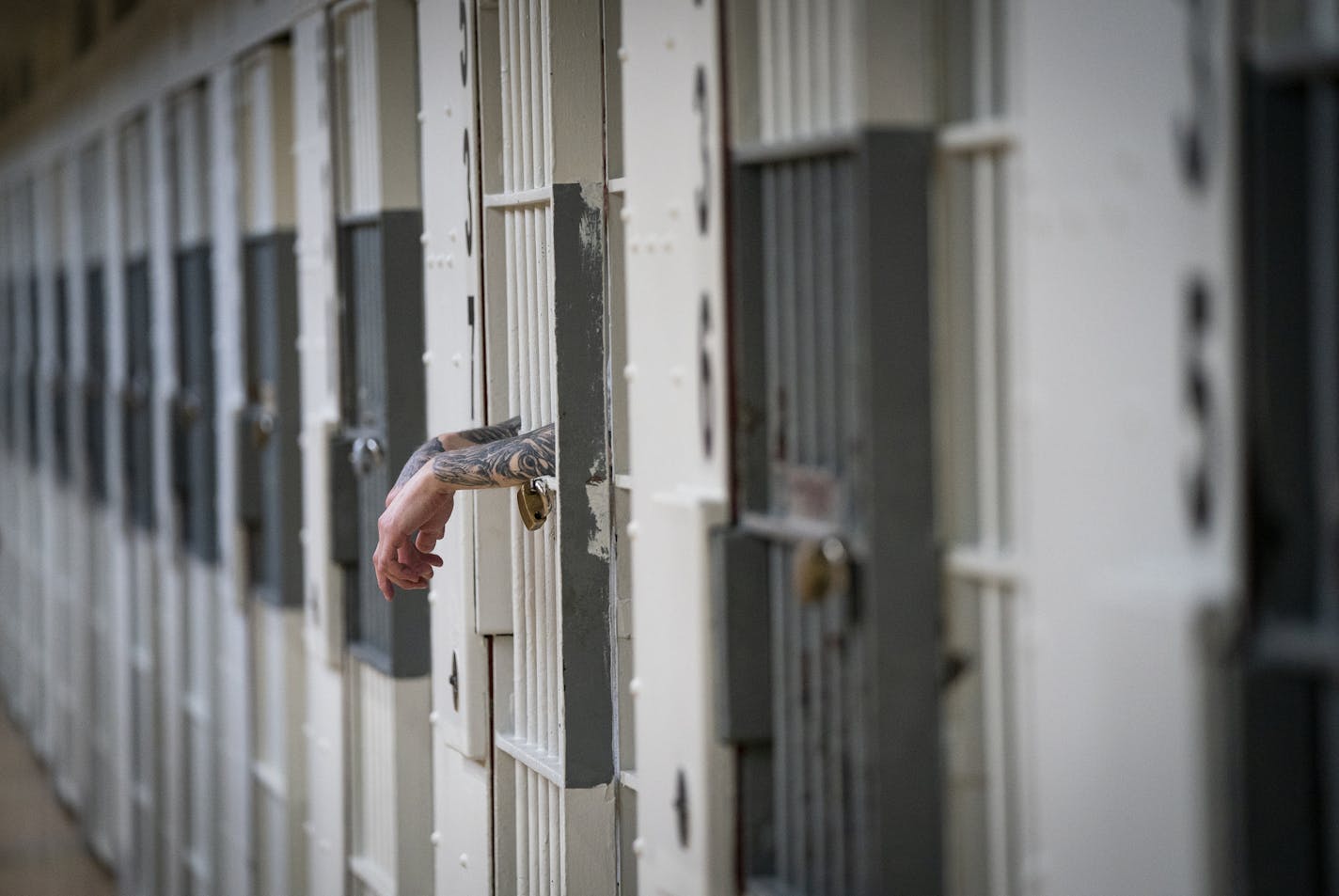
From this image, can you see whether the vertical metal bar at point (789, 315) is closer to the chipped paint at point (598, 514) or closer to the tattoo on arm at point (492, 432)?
the chipped paint at point (598, 514)

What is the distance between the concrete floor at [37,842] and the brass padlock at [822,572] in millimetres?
5832

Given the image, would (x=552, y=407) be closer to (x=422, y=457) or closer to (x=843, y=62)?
(x=422, y=457)

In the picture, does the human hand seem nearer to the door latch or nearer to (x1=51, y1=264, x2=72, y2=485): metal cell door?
the door latch

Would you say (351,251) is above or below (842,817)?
above

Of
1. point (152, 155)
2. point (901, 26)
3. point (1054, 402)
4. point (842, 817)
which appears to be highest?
point (152, 155)

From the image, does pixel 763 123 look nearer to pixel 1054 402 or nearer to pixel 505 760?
pixel 1054 402

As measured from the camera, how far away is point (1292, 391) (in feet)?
4.67

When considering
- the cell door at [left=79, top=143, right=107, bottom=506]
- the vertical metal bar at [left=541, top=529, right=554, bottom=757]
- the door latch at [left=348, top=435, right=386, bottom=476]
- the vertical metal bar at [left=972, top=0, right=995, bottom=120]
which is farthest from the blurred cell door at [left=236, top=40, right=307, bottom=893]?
the vertical metal bar at [left=972, top=0, right=995, bottom=120]

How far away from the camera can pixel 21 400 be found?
404 inches

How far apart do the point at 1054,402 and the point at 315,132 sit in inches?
114

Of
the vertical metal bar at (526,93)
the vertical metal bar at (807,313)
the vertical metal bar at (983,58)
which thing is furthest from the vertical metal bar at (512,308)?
the vertical metal bar at (983,58)

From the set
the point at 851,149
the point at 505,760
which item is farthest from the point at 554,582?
the point at 851,149

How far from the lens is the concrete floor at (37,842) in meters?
7.04

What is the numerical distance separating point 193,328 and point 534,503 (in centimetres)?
323
